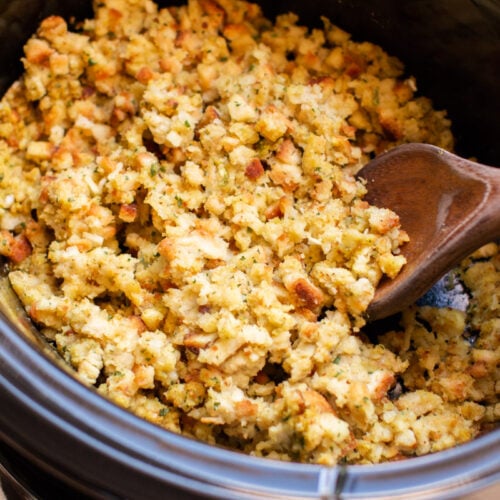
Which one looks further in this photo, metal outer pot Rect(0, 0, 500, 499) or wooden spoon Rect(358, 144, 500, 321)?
wooden spoon Rect(358, 144, 500, 321)

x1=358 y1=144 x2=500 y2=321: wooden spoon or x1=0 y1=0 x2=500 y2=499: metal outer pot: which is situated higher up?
x1=358 y1=144 x2=500 y2=321: wooden spoon

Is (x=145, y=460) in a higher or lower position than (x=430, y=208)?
lower

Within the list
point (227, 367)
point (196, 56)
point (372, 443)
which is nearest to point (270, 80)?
point (196, 56)

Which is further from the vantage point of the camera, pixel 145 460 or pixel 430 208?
pixel 430 208

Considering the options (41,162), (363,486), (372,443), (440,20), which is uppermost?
(440,20)

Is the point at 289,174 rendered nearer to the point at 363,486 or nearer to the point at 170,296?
the point at 170,296

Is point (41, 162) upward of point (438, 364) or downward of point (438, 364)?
downward

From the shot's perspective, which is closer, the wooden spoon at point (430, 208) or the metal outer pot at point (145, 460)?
the metal outer pot at point (145, 460)

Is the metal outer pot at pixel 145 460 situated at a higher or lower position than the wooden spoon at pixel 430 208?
lower
